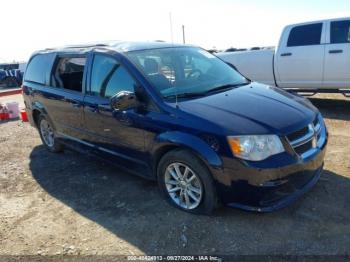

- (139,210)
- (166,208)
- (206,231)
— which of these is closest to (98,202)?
(139,210)

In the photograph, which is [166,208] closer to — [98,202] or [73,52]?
[98,202]

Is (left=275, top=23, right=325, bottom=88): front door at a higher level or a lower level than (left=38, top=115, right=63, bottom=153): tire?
higher

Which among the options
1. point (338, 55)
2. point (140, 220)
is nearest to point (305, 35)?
point (338, 55)

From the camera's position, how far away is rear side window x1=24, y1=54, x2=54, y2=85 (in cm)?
588

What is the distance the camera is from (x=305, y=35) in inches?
327

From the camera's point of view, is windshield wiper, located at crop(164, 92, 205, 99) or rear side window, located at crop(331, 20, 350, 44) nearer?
windshield wiper, located at crop(164, 92, 205, 99)

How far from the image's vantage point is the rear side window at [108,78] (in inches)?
166

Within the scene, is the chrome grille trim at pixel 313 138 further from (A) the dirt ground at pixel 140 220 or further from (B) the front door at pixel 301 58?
(B) the front door at pixel 301 58

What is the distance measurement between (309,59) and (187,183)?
5.64 metres

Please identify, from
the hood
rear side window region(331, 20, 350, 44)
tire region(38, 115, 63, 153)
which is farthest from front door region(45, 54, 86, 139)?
rear side window region(331, 20, 350, 44)

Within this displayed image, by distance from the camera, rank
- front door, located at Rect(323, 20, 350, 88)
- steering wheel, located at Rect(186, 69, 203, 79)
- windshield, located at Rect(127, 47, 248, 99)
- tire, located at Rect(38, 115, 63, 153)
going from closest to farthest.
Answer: windshield, located at Rect(127, 47, 248, 99)
steering wheel, located at Rect(186, 69, 203, 79)
tire, located at Rect(38, 115, 63, 153)
front door, located at Rect(323, 20, 350, 88)

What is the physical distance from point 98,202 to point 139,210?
61 centimetres

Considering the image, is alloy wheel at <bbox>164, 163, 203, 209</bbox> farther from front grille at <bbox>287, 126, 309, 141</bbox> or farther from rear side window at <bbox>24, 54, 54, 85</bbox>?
rear side window at <bbox>24, 54, 54, 85</bbox>

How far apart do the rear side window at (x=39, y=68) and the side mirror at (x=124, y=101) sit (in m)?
2.40
